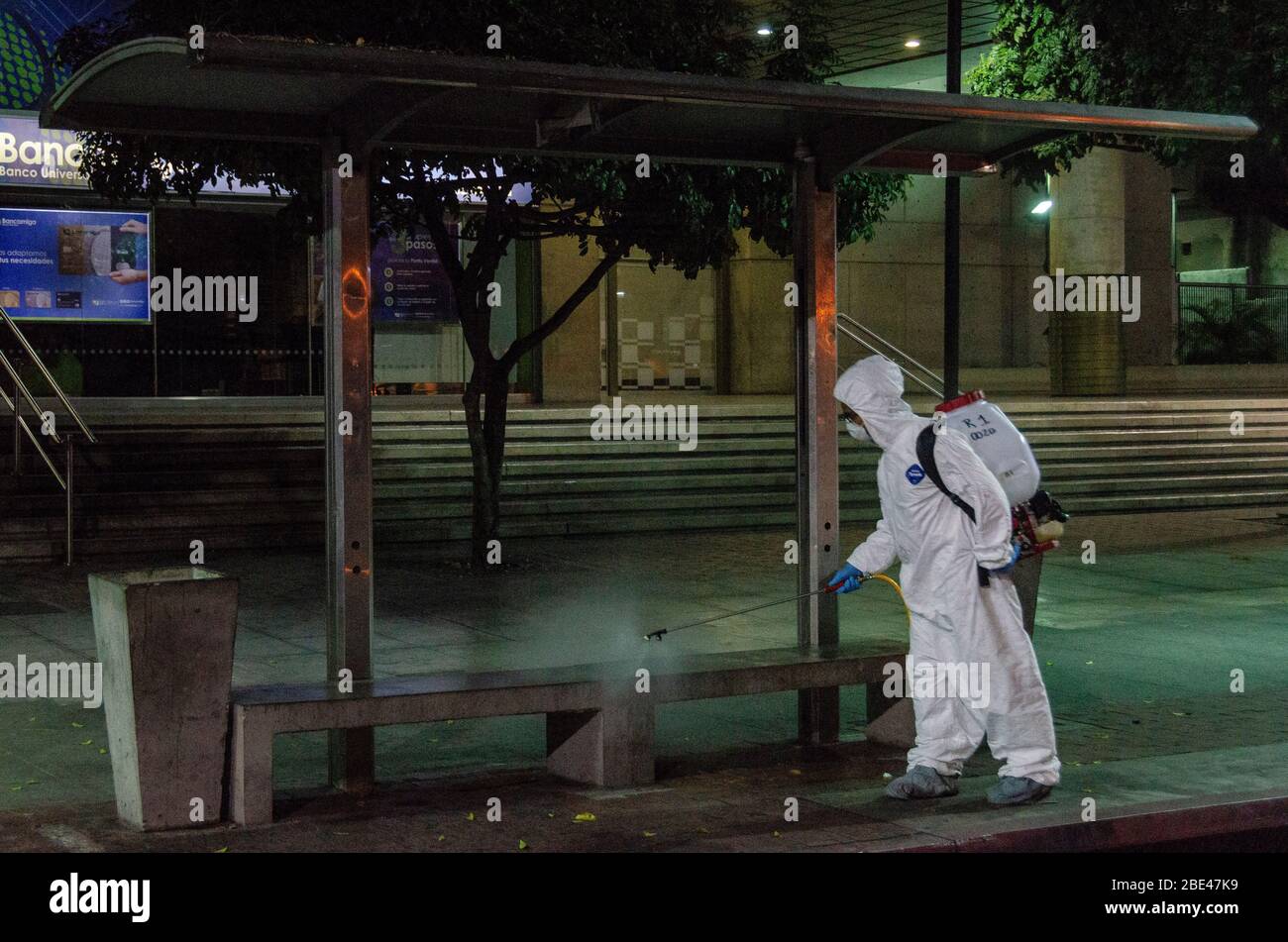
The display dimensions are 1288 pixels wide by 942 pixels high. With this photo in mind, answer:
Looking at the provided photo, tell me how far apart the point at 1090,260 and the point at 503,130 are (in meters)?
20.1

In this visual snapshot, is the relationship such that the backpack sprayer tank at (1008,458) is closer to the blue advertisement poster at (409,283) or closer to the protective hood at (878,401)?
the protective hood at (878,401)

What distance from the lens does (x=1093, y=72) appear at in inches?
559

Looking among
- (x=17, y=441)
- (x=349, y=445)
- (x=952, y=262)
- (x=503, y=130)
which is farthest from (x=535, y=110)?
(x=17, y=441)

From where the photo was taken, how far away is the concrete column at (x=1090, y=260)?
84.1ft

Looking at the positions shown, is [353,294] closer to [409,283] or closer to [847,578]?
[847,578]

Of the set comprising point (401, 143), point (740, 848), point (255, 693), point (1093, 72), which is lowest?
point (740, 848)

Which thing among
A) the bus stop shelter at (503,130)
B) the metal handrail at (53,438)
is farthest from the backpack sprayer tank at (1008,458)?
the metal handrail at (53,438)

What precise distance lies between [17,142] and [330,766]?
14536 mm

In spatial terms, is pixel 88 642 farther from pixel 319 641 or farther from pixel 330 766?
pixel 330 766

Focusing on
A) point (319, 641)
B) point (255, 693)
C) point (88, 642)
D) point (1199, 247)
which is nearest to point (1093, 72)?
point (319, 641)

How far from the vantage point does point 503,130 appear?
757 cm

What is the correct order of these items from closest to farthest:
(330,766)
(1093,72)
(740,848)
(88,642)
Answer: (740,848) < (330,766) < (88,642) < (1093,72)

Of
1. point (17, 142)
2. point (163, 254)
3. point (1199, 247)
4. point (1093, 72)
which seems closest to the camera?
point (1093, 72)

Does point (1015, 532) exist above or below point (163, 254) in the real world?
below
